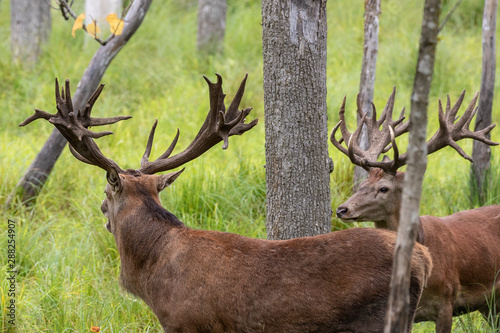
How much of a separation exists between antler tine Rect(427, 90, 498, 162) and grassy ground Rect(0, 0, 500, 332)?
3.18 ft

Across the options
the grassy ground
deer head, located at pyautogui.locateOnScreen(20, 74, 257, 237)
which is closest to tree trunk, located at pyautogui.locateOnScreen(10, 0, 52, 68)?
the grassy ground

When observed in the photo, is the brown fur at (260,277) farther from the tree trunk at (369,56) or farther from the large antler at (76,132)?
the tree trunk at (369,56)

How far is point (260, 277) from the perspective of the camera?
10.7 ft

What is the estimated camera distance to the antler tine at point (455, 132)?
4.78 meters

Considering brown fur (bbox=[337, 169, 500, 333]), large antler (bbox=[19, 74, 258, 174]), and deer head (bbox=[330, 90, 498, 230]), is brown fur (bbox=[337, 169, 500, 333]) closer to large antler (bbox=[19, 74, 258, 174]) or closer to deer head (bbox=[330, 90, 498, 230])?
deer head (bbox=[330, 90, 498, 230])

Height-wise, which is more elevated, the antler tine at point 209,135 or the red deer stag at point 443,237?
the antler tine at point 209,135

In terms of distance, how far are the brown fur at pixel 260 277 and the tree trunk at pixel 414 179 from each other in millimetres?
637

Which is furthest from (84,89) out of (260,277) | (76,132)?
(260,277)

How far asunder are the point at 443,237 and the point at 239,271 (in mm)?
1966

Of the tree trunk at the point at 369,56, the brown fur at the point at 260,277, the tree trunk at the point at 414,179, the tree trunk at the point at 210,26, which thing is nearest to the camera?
the tree trunk at the point at 414,179

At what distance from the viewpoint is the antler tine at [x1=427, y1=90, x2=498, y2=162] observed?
4777 millimetres

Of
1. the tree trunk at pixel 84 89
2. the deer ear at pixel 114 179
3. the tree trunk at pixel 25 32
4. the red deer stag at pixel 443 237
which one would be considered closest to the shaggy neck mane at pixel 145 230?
the deer ear at pixel 114 179

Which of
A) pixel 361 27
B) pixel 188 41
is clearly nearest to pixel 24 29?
pixel 188 41

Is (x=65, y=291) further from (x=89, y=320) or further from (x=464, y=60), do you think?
(x=464, y=60)
